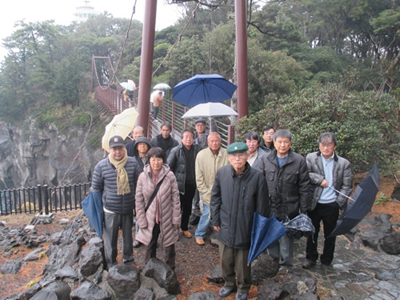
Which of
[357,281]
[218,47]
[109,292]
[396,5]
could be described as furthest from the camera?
[396,5]

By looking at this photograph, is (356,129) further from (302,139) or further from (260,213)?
(260,213)

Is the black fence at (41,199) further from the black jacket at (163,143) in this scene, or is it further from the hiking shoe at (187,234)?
the hiking shoe at (187,234)

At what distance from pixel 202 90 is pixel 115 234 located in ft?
10.7

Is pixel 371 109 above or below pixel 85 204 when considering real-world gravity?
above

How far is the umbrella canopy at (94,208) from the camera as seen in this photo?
11.7 feet

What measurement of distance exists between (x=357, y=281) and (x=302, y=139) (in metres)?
2.39

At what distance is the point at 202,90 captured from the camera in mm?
5980

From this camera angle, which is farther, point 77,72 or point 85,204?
point 77,72

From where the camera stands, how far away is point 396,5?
57.8 feet

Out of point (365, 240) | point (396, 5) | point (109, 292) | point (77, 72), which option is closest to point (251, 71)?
point (365, 240)

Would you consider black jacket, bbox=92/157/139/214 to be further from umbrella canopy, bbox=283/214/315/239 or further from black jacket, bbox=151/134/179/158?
umbrella canopy, bbox=283/214/315/239

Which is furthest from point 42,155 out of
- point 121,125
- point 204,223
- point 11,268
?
point 204,223

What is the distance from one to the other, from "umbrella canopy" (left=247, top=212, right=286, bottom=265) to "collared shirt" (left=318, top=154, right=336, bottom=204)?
0.78m

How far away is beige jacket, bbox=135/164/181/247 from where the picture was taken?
131 inches
